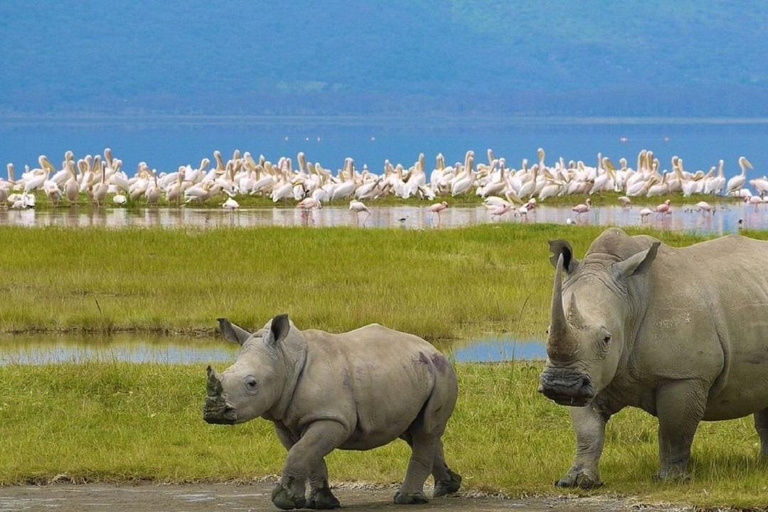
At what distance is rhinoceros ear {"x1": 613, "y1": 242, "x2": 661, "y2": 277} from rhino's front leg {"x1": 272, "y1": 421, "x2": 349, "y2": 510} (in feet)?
5.78

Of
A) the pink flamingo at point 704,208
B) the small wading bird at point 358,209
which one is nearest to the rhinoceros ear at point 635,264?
the small wading bird at point 358,209

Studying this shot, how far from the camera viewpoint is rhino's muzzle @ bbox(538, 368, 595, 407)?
764 centimetres

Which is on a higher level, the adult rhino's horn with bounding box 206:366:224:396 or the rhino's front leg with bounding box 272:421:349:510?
the adult rhino's horn with bounding box 206:366:224:396

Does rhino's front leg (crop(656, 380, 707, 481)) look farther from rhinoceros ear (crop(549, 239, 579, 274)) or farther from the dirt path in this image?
rhinoceros ear (crop(549, 239, 579, 274))

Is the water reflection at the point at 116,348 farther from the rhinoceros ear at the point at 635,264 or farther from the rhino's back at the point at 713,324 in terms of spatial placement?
the rhinoceros ear at the point at 635,264

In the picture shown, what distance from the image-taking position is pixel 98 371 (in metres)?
12.3

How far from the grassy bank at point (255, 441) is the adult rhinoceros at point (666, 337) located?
33 cm

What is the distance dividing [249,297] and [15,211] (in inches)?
806

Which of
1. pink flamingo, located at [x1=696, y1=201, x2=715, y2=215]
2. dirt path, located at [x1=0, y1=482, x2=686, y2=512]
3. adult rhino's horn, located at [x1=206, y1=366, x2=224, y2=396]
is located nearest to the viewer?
adult rhino's horn, located at [x1=206, y1=366, x2=224, y2=396]

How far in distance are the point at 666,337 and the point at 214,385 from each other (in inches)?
99.0

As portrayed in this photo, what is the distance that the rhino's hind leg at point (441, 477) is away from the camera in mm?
8562

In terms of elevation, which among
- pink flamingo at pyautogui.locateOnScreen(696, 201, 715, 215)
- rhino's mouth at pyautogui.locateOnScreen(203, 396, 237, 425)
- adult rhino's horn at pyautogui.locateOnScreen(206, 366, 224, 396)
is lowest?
rhino's mouth at pyautogui.locateOnScreen(203, 396, 237, 425)

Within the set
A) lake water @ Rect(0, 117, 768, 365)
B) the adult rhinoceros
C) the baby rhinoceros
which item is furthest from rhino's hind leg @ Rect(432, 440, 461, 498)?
lake water @ Rect(0, 117, 768, 365)

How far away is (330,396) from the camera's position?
7.82m
